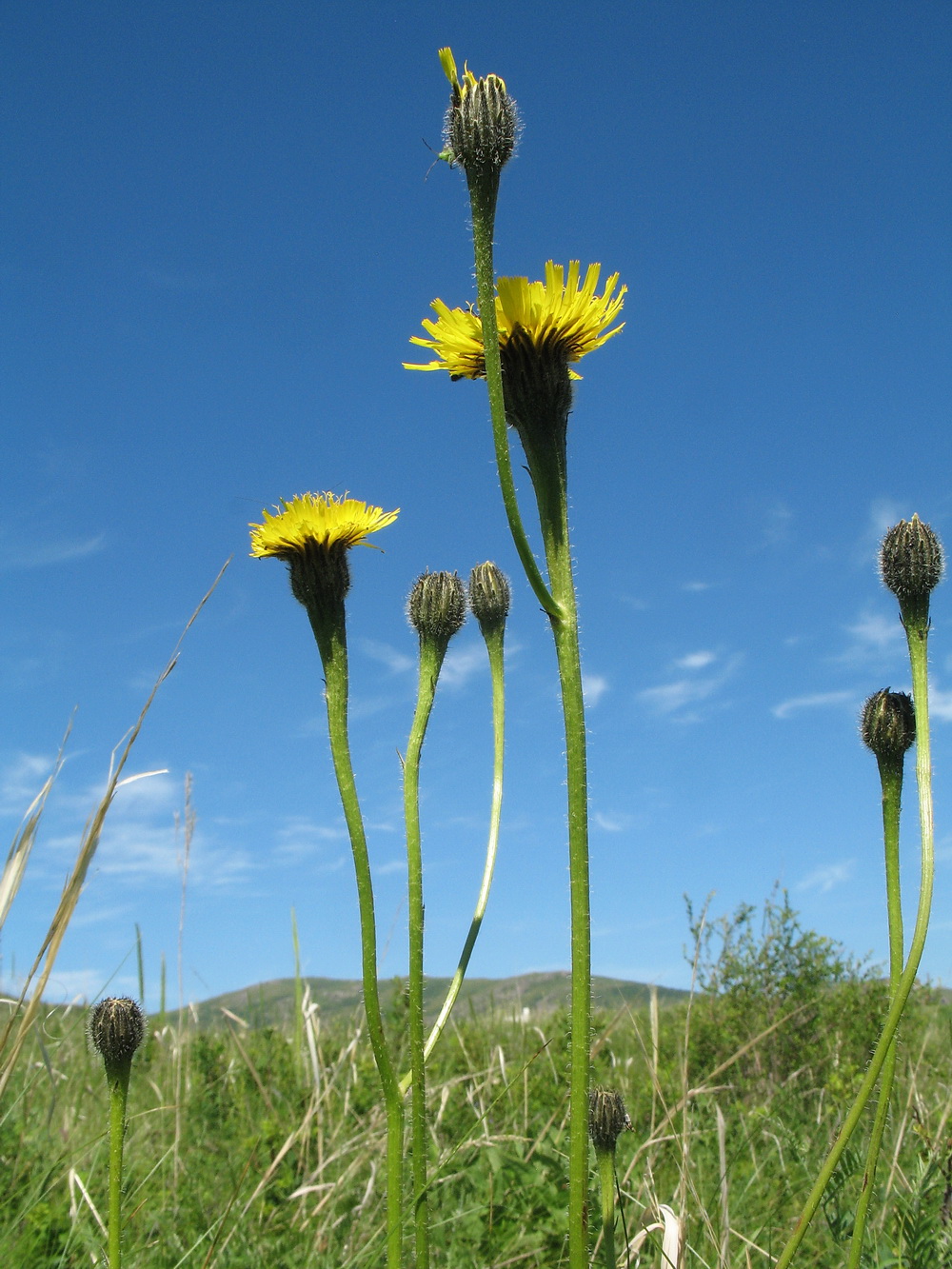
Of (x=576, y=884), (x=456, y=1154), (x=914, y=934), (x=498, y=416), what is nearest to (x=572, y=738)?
(x=576, y=884)

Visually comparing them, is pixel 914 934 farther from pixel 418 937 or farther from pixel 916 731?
pixel 418 937

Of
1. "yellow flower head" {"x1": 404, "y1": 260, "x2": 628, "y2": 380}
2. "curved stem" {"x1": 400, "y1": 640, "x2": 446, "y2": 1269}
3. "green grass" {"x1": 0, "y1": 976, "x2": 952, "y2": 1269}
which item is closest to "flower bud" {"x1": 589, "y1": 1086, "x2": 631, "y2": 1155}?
"green grass" {"x1": 0, "y1": 976, "x2": 952, "y2": 1269}

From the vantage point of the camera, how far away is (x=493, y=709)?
3258 mm

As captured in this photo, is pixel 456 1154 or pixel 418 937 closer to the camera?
pixel 418 937

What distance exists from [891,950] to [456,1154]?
205cm

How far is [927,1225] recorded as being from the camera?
2984 millimetres

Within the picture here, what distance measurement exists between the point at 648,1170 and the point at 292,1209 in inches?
64.1

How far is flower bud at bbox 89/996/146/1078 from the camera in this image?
8.23ft

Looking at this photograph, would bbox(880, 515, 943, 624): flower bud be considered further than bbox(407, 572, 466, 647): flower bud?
No

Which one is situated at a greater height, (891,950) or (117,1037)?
(891,950)

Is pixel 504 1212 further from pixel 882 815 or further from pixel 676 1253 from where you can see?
pixel 882 815

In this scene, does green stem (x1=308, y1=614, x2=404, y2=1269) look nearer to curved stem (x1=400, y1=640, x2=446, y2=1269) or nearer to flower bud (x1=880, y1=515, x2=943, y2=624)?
curved stem (x1=400, y1=640, x2=446, y2=1269)

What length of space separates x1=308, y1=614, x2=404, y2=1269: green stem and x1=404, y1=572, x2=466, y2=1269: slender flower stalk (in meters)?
0.05

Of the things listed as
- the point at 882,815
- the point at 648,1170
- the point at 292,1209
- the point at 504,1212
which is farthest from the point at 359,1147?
the point at 882,815
